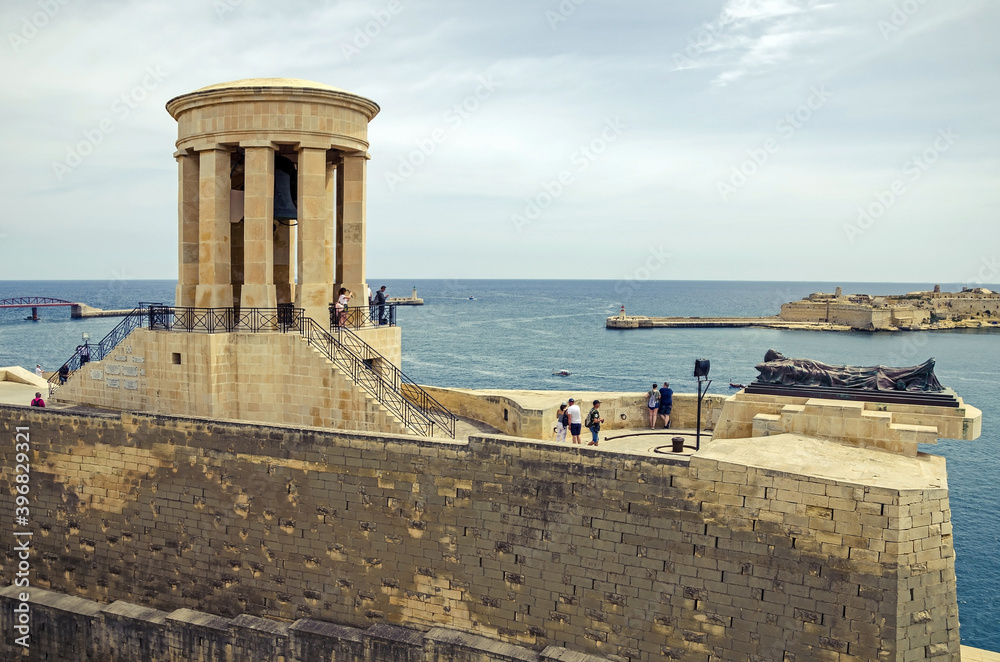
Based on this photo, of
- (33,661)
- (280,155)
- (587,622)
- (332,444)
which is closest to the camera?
(587,622)

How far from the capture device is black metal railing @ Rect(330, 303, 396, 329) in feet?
54.0

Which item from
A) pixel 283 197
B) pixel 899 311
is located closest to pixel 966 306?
pixel 899 311

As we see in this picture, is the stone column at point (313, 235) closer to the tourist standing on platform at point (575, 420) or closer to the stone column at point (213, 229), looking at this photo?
the stone column at point (213, 229)

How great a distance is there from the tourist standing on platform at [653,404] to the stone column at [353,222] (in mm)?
7117

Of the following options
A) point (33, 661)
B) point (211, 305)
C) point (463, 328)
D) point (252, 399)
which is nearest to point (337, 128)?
point (211, 305)

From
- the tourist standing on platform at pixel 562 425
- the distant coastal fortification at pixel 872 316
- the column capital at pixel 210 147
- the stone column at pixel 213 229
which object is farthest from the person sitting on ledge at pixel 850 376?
the distant coastal fortification at pixel 872 316

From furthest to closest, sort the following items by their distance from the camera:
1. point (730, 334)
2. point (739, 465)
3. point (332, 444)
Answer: point (730, 334) < point (332, 444) < point (739, 465)

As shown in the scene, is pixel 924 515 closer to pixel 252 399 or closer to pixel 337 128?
pixel 252 399

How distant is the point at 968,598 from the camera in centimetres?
1830

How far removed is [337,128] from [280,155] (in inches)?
97.9

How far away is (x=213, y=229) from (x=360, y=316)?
12.1 feet

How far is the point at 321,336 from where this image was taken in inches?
609

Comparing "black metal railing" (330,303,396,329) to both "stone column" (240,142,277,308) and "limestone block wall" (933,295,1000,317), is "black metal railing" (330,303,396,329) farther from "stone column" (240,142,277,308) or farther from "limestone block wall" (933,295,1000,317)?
"limestone block wall" (933,295,1000,317)

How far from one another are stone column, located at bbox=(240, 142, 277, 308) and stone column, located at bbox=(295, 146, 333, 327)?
64 cm
